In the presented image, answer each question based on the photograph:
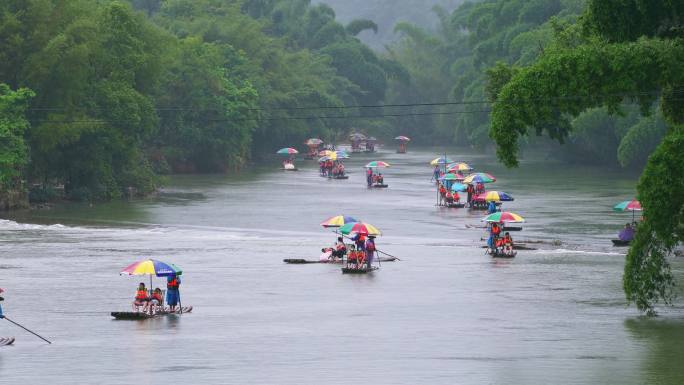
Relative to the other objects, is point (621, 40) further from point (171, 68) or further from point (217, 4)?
point (217, 4)

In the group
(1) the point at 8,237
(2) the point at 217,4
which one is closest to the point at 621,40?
(1) the point at 8,237

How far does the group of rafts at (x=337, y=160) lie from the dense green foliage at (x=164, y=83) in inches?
87.9

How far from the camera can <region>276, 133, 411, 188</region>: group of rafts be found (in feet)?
329

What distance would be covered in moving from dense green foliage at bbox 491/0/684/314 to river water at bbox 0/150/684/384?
2.75 meters

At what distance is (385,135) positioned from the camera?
185500mm

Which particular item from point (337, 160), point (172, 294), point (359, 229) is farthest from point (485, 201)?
point (337, 160)

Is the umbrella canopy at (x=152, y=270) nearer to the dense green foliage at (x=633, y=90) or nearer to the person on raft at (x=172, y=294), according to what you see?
the person on raft at (x=172, y=294)

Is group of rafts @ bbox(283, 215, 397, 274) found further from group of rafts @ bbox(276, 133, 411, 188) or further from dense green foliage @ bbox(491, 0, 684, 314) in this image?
group of rafts @ bbox(276, 133, 411, 188)

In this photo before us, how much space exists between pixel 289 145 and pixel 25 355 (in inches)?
4413

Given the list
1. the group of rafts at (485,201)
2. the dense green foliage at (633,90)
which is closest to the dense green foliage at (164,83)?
the group of rafts at (485,201)

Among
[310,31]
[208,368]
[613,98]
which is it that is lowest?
[208,368]

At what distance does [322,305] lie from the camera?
4234 centimetres

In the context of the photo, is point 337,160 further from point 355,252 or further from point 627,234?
point 355,252

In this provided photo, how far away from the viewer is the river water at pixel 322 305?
32.0 meters
